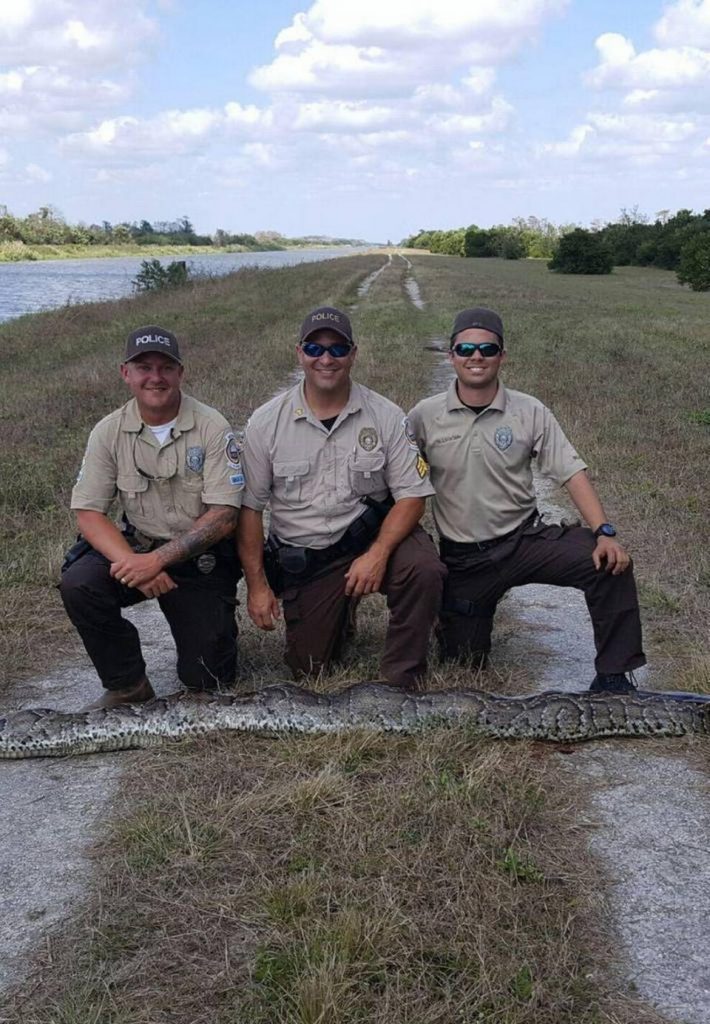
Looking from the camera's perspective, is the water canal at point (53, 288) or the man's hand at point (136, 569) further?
the water canal at point (53, 288)

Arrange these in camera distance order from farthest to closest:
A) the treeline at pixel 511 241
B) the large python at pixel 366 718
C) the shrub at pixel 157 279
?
1. the treeline at pixel 511 241
2. the shrub at pixel 157 279
3. the large python at pixel 366 718

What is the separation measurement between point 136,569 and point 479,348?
2216 millimetres

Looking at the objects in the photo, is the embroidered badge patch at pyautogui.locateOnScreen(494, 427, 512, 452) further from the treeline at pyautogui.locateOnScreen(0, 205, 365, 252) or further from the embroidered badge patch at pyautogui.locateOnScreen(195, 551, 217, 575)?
the treeline at pyautogui.locateOnScreen(0, 205, 365, 252)

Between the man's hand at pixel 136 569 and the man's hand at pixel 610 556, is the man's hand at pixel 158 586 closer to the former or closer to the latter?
the man's hand at pixel 136 569

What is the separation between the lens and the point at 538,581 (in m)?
5.27

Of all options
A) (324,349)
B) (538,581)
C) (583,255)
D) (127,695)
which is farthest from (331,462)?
(583,255)

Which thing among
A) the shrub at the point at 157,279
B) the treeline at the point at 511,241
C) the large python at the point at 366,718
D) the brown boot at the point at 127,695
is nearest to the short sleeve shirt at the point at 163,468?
the brown boot at the point at 127,695

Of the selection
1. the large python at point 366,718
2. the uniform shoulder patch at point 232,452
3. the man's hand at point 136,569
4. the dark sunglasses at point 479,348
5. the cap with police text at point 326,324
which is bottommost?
the large python at point 366,718

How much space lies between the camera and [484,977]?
110 inches

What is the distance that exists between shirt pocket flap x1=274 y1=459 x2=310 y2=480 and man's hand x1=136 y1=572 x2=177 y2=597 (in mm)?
→ 852

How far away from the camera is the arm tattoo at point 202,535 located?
483 centimetres

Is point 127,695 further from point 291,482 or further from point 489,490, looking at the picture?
point 489,490

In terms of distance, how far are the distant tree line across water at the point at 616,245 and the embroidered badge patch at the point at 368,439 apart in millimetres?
42353

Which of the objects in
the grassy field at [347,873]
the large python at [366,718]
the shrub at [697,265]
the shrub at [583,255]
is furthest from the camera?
the shrub at [583,255]
